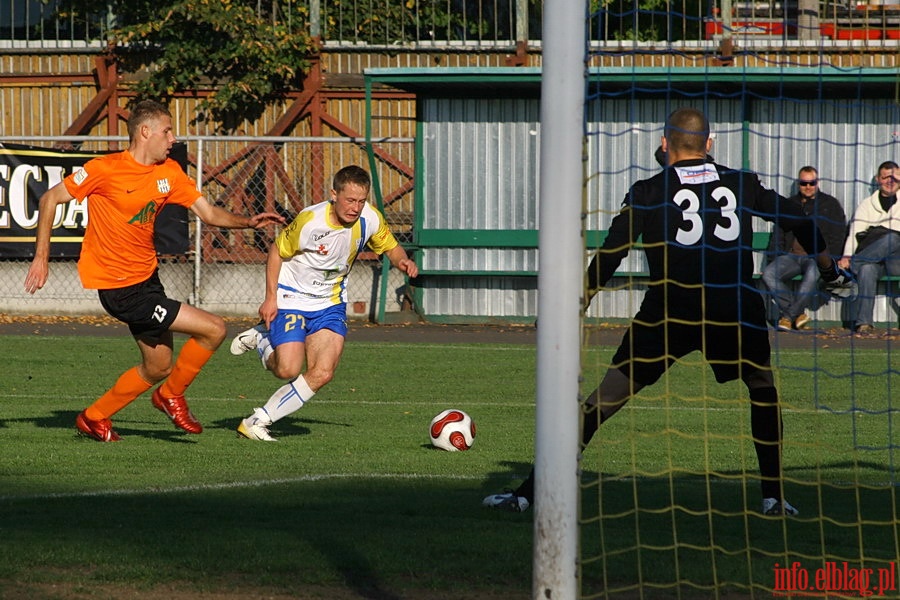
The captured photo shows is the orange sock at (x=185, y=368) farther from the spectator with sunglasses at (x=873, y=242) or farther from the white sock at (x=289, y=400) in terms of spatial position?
the spectator with sunglasses at (x=873, y=242)

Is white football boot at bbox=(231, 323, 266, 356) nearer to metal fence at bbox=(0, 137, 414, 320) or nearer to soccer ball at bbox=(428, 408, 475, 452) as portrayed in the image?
soccer ball at bbox=(428, 408, 475, 452)

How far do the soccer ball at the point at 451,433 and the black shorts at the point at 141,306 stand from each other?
6.05ft

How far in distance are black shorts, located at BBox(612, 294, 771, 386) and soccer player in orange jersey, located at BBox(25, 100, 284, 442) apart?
9.26 feet

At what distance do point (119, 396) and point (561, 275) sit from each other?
523 cm

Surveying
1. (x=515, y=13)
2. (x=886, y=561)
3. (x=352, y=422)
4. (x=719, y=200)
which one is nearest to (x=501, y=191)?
(x=515, y=13)

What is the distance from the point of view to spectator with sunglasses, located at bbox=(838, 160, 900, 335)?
12909 mm

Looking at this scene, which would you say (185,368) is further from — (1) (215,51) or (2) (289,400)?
(1) (215,51)

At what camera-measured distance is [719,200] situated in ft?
21.1

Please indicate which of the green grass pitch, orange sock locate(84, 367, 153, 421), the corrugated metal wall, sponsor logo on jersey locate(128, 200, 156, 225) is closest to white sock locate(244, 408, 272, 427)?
the green grass pitch

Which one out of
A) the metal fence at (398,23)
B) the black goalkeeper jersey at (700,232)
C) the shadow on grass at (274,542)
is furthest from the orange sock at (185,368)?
the metal fence at (398,23)

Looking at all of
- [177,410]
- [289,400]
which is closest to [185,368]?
[177,410]

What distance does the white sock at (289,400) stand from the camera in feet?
28.7

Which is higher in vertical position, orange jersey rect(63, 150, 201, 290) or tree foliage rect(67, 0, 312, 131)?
tree foliage rect(67, 0, 312, 131)

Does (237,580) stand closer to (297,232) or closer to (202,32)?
(297,232)
